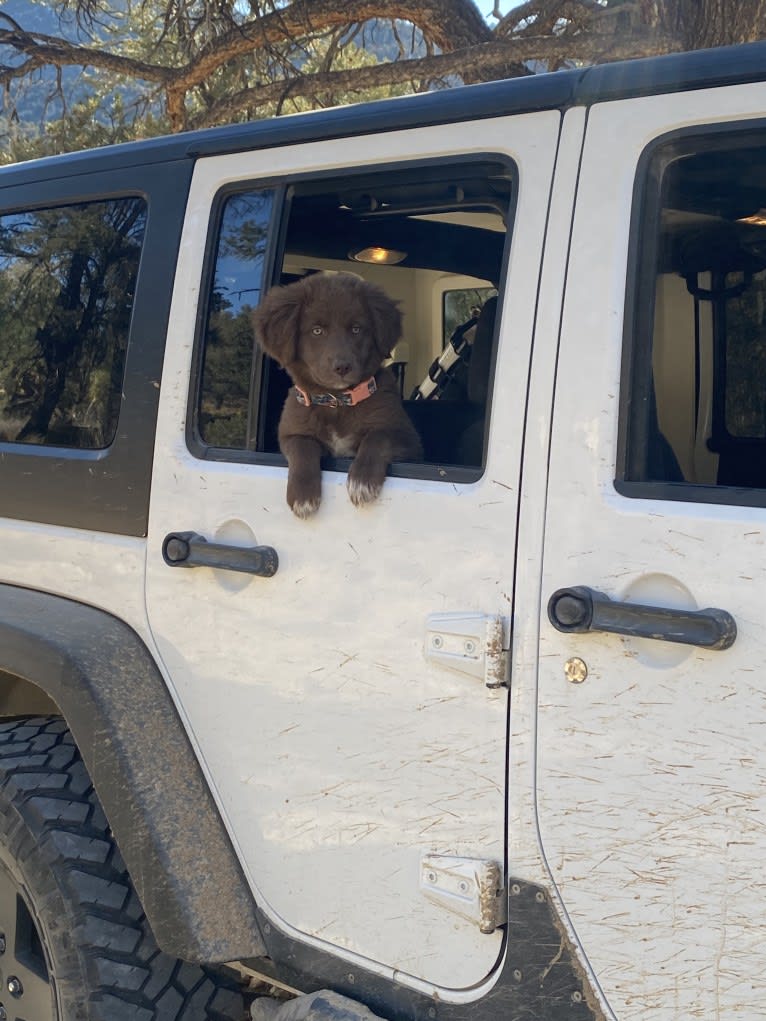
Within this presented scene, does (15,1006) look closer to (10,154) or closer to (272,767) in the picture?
(272,767)

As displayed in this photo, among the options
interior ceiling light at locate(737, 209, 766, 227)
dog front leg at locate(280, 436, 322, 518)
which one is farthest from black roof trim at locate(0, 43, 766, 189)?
interior ceiling light at locate(737, 209, 766, 227)

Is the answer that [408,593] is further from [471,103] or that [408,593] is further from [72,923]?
[72,923]

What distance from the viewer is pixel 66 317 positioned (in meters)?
2.88

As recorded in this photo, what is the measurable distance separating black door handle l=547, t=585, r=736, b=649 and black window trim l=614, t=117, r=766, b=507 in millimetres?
197

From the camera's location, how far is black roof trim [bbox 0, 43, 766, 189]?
179 cm

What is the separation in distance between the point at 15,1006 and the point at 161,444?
139 centimetres

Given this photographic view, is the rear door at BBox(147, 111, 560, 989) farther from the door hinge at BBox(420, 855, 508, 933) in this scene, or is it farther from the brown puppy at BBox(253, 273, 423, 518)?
the brown puppy at BBox(253, 273, 423, 518)

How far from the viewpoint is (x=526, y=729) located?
1.89m

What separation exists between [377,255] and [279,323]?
47.5 inches

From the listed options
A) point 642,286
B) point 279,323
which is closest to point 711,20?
point 279,323

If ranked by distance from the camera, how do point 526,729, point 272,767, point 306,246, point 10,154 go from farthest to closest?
1. point 10,154
2. point 306,246
3. point 272,767
4. point 526,729

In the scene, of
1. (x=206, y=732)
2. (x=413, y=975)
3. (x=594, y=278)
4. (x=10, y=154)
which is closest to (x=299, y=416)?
(x=206, y=732)

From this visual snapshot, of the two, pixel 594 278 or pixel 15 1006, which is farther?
pixel 15 1006

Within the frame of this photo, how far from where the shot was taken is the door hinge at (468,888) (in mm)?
1934
